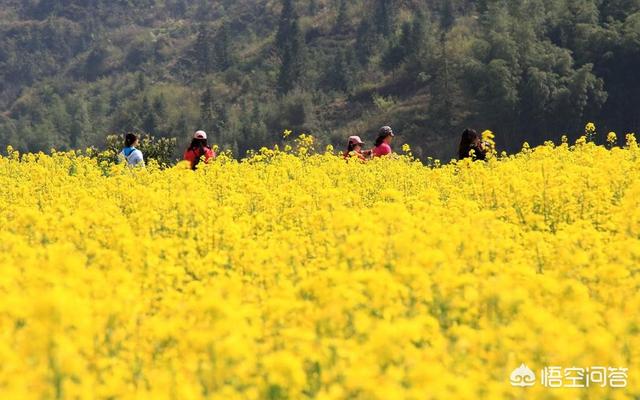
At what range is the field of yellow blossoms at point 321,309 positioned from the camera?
375cm

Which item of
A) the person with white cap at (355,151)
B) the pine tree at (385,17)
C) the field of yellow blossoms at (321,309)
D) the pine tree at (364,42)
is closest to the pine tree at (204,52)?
the pine tree at (385,17)

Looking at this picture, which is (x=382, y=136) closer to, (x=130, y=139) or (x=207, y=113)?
(x=130, y=139)

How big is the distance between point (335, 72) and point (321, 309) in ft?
266

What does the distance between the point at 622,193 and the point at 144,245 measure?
5.82m

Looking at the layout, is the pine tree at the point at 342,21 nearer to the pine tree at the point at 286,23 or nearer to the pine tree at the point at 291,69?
the pine tree at the point at 286,23

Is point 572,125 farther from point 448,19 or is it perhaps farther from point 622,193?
point 448,19

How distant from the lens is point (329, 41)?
4028 inches

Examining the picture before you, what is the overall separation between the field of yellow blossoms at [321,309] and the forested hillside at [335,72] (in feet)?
134

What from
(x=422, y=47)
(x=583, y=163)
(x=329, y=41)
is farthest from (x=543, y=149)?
(x=329, y=41)

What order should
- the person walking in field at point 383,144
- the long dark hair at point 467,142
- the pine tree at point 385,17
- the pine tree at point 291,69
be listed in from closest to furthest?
the long dark hair at point 467,142, the person walking in field at point 383,144, the pine tree at point 291,69, the pine tree at point 385,17

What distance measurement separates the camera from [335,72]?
84.6 metres

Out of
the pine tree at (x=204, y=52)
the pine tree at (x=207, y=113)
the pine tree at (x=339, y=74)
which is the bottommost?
the pine tree at (x=207, y=113)

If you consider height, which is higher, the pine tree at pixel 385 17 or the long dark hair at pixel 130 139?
the pine tree at pixel 385 17

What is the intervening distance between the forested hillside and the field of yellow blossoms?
40859 mm
